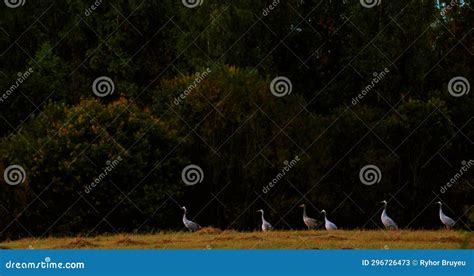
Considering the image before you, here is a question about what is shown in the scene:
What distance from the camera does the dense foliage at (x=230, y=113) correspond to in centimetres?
3675

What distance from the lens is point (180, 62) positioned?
4953 cm

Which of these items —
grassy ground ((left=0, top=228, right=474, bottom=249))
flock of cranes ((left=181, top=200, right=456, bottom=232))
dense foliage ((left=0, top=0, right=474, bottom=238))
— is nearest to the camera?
grassy ground ((left=0, top=228, right=474, bottom=249))

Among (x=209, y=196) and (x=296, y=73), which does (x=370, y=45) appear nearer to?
(x=296, y=73)

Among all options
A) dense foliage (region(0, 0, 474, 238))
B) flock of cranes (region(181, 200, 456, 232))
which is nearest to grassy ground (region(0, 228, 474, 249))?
flock of cranes (region(181, 200, 456, 232))

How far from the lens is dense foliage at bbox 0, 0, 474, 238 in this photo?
36.8 meters

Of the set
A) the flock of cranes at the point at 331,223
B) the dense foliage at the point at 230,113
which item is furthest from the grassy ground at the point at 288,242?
the dense foliage at the point at 230,113

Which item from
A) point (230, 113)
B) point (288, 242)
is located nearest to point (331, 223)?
point (288, 242)

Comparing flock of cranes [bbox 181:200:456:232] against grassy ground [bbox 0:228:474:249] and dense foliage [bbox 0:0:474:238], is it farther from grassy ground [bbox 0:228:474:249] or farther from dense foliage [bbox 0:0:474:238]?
dense foliage [bbox 0:0:474:238]

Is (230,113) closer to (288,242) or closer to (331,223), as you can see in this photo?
(331,223)

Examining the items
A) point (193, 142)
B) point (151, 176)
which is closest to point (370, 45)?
point (193, 142)

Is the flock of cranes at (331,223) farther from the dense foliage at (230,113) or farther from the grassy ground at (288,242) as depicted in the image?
the dense foliage at (230,113)

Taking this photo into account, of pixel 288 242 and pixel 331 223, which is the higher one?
pixel 331 223

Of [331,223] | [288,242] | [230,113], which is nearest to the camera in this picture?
[288,242]

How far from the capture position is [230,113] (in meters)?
40.4
